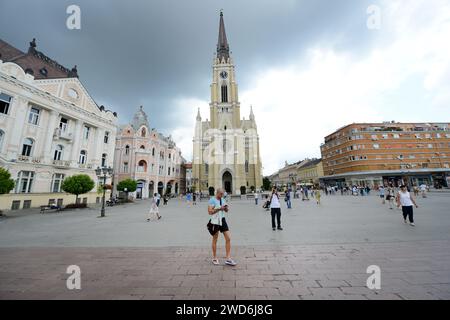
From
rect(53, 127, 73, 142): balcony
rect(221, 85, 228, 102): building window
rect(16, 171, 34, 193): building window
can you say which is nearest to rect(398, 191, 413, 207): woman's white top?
rect(16, 171, 34, 193): building window

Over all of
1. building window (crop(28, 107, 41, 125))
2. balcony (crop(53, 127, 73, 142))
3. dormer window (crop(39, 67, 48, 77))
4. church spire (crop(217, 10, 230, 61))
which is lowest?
balcony (crop(53, 127, 73, 142))

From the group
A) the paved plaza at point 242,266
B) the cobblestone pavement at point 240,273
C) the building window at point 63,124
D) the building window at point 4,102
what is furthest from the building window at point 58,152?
the cobblestone pavement at point 240,273

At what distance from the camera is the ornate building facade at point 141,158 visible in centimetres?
3378

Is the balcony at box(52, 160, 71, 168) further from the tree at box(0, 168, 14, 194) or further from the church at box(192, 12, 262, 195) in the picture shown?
the church at box(192, 12, 262, 195)

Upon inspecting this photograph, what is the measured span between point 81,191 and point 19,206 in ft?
17.0

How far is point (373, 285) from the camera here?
296 cm

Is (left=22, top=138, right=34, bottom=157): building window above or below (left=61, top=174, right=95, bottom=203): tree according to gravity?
above

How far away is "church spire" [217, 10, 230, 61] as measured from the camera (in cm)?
5069

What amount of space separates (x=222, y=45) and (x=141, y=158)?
3987 cm

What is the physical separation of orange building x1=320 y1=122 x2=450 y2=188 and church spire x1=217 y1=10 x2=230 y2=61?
127 feet

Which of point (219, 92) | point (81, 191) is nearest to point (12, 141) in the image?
point (81, 191)

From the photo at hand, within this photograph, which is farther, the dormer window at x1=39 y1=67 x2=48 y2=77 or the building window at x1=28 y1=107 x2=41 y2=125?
the dormer window at x1=39 y1=67 x2=48 y2=77

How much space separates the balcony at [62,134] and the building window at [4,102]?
408 centimetres

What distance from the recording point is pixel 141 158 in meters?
34.3
